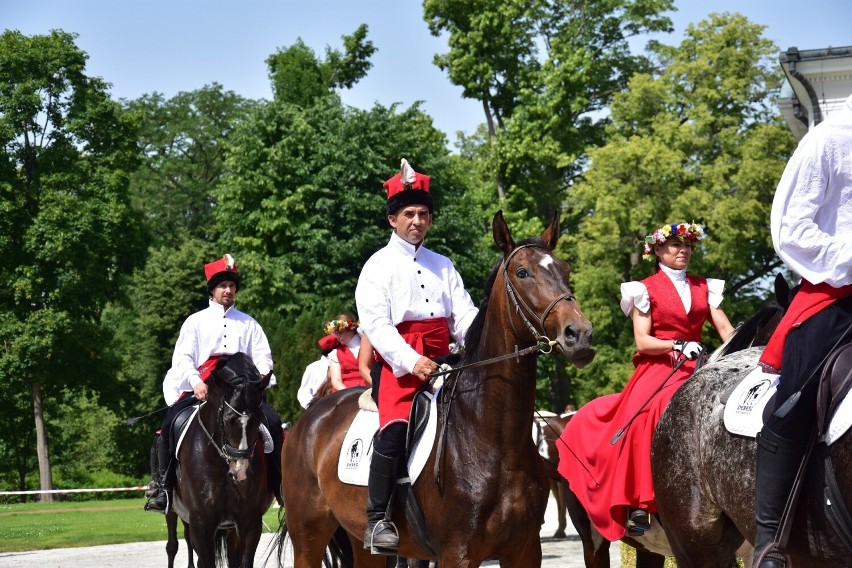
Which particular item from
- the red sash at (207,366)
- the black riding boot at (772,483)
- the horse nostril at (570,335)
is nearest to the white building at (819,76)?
the red sash at (207,366)

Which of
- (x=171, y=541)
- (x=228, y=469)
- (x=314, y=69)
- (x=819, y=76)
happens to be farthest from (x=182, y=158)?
(x=228, y=469)

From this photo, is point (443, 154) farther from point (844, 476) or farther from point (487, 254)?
point (844, 476)

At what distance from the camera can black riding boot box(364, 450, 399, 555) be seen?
7.42m

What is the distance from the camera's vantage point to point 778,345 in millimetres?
5688

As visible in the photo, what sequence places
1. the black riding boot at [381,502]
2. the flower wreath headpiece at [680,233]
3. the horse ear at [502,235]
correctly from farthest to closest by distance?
the flower wreath headpiece at [680,233], the black riding boot at [381,502], the horse ear at [502,235]

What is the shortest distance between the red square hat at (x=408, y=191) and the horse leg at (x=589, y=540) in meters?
3.21

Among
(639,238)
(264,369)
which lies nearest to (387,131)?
(639,238)

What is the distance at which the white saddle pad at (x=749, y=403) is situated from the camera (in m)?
5.96

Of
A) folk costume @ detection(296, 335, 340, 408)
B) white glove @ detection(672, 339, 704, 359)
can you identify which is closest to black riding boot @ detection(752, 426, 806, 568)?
white glove @ detection(672, 339, 704, 359)

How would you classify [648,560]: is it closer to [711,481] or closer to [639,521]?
[639,521]

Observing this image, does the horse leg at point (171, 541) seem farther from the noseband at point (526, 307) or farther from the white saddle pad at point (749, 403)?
the white saddle pad at point (749, 403)

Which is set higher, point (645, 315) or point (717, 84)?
point (717, 84)

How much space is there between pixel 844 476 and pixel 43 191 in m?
39.8

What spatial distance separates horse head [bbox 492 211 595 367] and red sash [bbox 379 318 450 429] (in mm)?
932
